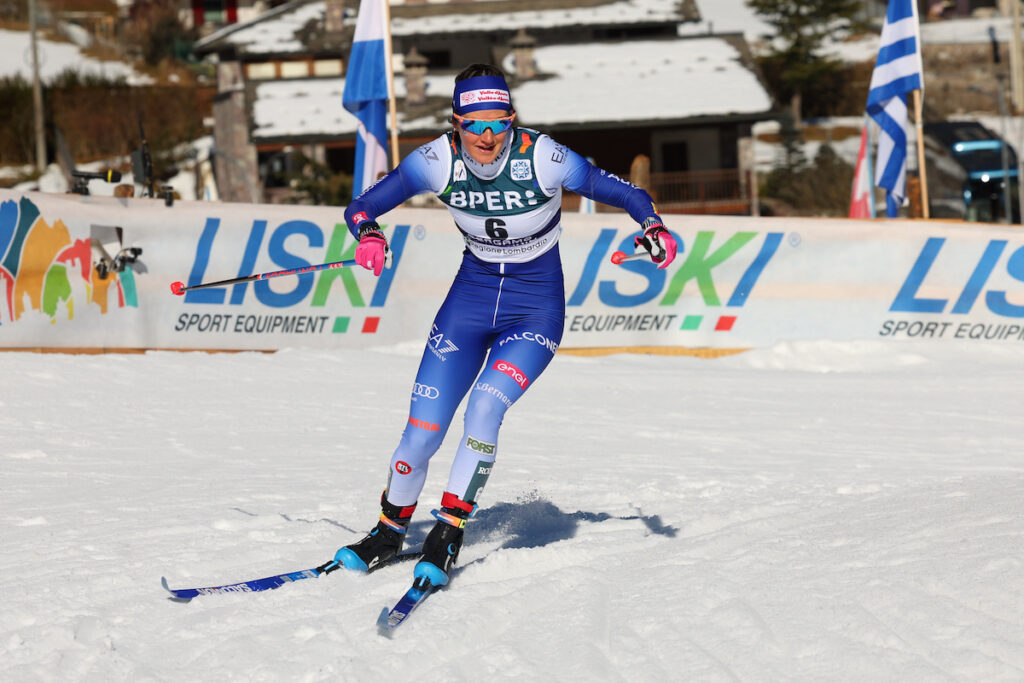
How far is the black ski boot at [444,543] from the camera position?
4.82 metres

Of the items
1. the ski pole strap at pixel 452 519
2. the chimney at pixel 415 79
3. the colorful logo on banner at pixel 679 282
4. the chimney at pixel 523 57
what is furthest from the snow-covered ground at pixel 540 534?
the chimney at pixel 523 57

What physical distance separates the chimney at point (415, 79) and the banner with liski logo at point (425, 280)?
26.5 m

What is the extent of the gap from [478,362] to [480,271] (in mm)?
423

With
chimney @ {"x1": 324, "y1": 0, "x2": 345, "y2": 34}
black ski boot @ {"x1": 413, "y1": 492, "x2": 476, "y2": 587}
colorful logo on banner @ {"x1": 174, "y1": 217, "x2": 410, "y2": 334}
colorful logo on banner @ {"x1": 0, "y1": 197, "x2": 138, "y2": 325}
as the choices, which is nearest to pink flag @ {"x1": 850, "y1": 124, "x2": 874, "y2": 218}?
colorful logo on banner @ {"x1": 174, "y1": 217, "x2": 410, "y2": 334}

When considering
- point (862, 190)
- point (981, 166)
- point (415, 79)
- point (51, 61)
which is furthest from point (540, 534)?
point (51, 61)

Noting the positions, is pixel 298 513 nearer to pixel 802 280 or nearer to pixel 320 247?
pixel 320 247

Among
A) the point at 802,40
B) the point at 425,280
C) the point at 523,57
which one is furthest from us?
the point at 802,40

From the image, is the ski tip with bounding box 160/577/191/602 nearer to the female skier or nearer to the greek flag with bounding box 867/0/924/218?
the female skier

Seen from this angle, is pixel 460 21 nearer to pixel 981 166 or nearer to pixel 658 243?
pixel 981 166

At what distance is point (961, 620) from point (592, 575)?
1513 millimetres

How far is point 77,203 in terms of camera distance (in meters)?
12.0

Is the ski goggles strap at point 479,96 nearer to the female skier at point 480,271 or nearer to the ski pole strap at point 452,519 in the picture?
the female skier at point 480,271

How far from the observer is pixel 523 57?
3938 cm

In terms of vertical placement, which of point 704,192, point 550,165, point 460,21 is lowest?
point 704,192
